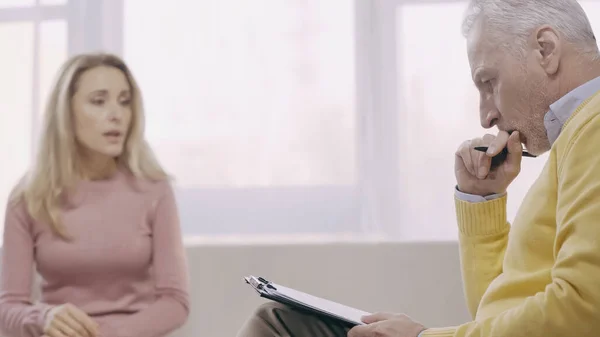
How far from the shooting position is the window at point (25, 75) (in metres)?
2.58

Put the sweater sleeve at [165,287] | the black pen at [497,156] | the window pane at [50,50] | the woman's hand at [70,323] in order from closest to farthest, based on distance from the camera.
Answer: the black pen at [497,156] < the woman's hand at [70,323] < the sweater sleeve at [165,287] < the window pane at [50,50]

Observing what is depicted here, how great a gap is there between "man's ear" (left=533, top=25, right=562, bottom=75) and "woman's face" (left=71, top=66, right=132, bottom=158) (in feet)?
3.83

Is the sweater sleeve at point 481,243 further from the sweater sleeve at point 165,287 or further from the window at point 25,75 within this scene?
the window at point 25,75

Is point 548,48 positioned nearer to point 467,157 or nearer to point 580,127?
point 580,127

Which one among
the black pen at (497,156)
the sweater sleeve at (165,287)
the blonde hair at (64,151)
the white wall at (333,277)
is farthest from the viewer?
the white wall at (333,277)

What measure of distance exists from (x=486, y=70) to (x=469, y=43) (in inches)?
2.2

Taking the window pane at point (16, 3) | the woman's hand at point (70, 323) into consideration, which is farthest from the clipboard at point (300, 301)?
the window pane at point (16, 3)

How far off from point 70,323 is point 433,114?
52.0 inches

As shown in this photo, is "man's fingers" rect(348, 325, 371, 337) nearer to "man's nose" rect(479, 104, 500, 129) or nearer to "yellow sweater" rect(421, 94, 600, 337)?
"yellow sweater" rect(421, 94, 600, 337)

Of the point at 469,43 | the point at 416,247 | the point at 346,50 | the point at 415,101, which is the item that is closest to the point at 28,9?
the point at 346,50

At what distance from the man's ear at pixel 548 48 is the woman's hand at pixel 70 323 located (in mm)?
1117

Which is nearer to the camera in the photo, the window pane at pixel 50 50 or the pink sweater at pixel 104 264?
the pink sweater at pixel 104 264

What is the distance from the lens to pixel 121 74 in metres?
1.94

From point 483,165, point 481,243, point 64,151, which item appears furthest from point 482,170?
point 64,151
